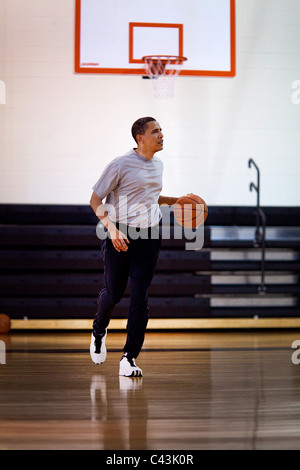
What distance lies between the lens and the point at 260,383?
429 centimetres

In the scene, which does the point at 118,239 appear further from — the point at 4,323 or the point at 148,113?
the point at 148,113

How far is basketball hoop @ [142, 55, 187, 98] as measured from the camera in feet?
23.5

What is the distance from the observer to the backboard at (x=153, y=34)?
7.25 meters

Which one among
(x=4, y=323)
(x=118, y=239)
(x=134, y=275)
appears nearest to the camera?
(x=118, y=239)

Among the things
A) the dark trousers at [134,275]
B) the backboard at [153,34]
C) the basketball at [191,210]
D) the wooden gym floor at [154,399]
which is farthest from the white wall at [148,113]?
the dark trousers at [134,275]

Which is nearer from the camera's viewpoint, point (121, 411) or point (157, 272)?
point (121, 411)

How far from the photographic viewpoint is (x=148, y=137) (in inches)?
176

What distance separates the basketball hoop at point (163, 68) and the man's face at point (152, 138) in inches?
111

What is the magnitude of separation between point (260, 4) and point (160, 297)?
3599 millimetres

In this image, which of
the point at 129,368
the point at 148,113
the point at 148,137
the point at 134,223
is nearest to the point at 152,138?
the point at 148,137

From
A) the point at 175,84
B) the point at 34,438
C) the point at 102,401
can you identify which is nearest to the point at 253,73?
the point at 175,84

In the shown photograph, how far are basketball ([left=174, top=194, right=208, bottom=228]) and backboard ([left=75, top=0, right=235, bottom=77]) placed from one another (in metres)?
2.75

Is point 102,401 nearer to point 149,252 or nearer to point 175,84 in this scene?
point 149,252

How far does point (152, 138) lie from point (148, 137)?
3 cm
